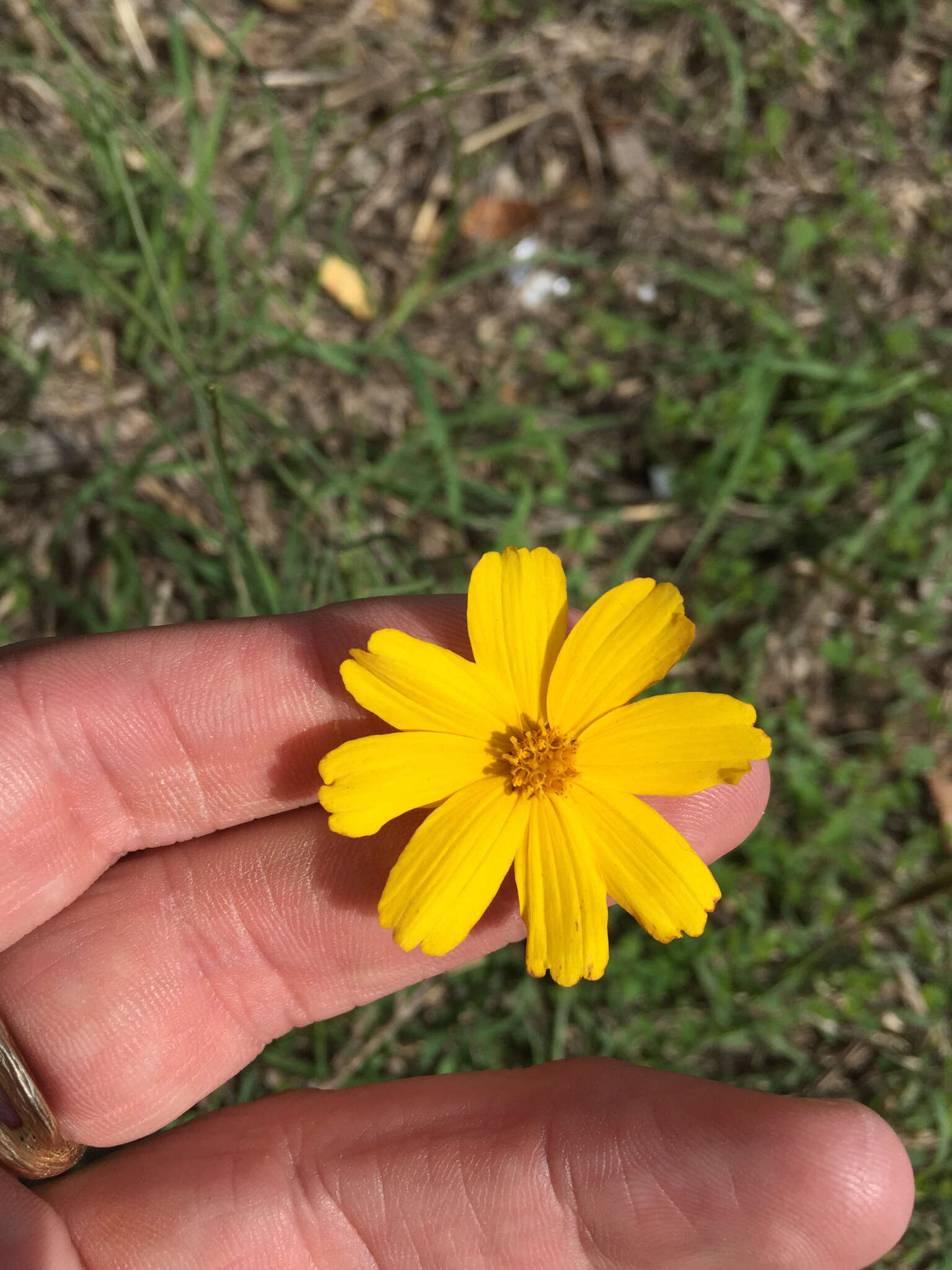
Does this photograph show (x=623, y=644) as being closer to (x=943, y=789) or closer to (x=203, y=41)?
(x=943, y=789)

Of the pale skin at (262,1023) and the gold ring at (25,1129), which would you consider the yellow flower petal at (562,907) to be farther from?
the gold ring at (25,1129)

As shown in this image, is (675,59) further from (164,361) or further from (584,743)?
(584,743)

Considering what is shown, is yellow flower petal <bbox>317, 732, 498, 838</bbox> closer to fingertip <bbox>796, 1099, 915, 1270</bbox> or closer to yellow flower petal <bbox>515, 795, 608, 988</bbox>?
yellow flower petal <bbox>515, 795, 608, 988</bbox>

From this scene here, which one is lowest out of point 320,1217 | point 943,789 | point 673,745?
point 943,789

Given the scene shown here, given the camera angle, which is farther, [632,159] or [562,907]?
[632,159]

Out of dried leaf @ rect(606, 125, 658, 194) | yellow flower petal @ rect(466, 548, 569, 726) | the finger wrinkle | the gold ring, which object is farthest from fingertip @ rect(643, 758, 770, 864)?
dried leaf @ rect(606, 125, 658, 194)

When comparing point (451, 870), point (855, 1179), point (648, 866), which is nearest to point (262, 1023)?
point (451, 870)
